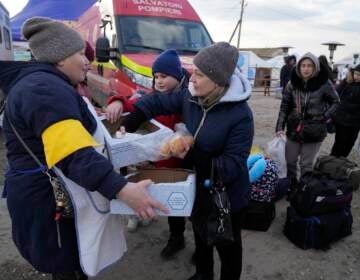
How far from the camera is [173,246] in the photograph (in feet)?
10.3

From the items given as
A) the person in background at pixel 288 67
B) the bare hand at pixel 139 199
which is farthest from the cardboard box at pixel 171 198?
the person in background at pixel 288 67

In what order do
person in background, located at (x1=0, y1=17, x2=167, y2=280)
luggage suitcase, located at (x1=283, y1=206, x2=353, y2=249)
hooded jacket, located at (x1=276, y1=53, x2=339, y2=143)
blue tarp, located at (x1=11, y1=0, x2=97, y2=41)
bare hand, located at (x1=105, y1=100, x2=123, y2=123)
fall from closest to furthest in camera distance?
person in background, located at (x1=0, y1=17, x2=167, y2=280) → bare hand, located at (x1=105, y1=100, x2=123, y2=123) → luggage suitcase, located at (x1=283, y1=206, x2=353, y2=249) → hooded jacket, located at (x1=276, y1=53, x2=339, y2=143) → blue tarp, located at (x1=11, y1=0, x2=97, y2=41)

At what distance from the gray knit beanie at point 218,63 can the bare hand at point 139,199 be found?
2.58ft

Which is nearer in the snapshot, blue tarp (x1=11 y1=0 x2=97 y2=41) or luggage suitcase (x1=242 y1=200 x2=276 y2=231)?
luggage suitcase (x1=242 y1=200 x2=276 y2=231)

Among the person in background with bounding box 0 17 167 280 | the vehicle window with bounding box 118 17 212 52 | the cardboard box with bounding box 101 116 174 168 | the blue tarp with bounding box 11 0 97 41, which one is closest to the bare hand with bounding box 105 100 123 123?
the cardboard box with bounding box 101 116 174 168

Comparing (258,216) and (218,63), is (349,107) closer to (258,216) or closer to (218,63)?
(258,216)

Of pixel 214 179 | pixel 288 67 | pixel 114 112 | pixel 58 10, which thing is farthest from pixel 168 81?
pixel 58 10

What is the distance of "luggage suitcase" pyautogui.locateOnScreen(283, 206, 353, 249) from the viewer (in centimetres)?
324

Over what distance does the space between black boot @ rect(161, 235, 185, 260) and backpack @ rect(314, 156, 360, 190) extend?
66.2 inches

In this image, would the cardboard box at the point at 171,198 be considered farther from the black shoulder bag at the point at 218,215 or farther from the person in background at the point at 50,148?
the black shoulder bag at the point at 218,215

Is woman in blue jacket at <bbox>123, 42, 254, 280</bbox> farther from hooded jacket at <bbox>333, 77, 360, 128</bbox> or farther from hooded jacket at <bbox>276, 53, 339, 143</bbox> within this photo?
hooded jacket at <bbox>333, 77, 360, 128</bbox>

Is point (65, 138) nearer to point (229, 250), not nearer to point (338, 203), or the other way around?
point (229, 250)

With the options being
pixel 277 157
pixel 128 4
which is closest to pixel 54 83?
pixel 277 157

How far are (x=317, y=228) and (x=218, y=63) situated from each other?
2100mm
